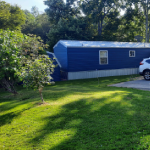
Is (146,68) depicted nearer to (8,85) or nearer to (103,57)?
→ (103,57)

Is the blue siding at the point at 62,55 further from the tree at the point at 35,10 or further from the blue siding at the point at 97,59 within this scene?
the tree at the point at 35,10

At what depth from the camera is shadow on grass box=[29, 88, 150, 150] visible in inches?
170

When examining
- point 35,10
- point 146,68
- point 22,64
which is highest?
point 35,10

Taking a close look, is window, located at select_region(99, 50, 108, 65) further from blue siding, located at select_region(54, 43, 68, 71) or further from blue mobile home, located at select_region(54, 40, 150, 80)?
blue siding, located at select_region(54, 43, 68, 71)

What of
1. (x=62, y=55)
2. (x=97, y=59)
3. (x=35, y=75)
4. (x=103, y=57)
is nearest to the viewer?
(x=35, y=75)

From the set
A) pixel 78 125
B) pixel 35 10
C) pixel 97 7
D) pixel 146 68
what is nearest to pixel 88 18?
pixel 97 7

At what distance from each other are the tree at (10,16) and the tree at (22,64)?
1685 cm

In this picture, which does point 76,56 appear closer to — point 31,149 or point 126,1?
point 31,149

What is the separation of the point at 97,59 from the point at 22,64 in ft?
33.2

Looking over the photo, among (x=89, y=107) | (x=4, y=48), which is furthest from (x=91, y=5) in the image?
(x=89, y=107)

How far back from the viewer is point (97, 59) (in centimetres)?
1852

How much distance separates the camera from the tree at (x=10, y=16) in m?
26.9

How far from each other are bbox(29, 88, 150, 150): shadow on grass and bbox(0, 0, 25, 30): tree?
24.5 meters

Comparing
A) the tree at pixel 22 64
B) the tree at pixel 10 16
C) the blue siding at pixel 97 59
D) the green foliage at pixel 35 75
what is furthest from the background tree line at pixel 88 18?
the green foliage at pixel 35 75
